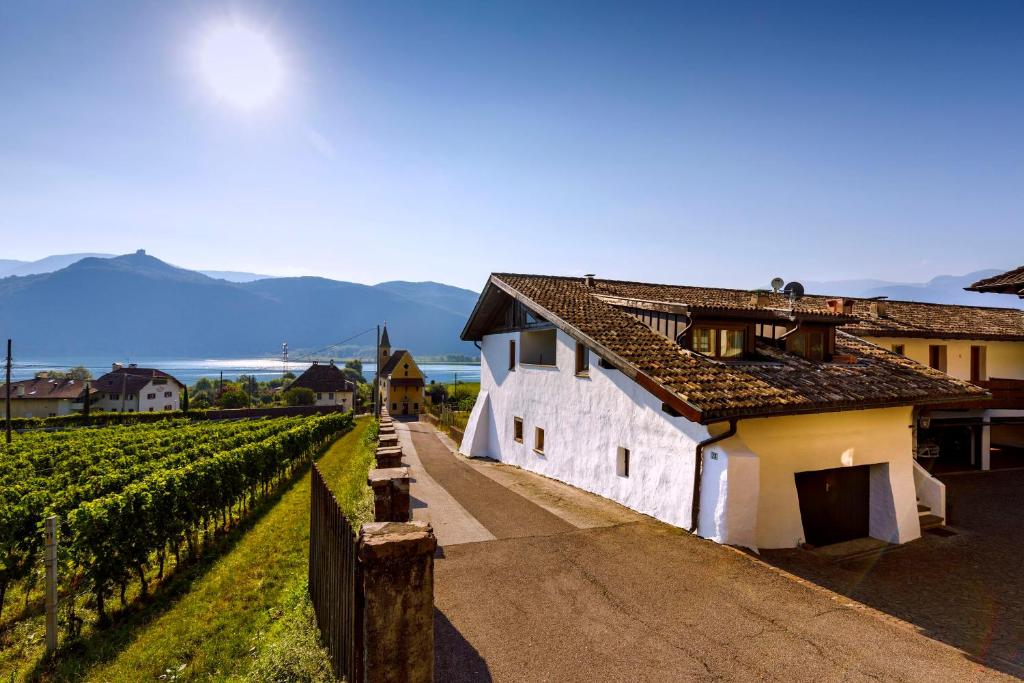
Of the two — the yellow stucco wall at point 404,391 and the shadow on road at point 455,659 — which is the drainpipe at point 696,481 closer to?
the shadow on road at point 455,659

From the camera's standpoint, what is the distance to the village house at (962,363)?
17.9 meters

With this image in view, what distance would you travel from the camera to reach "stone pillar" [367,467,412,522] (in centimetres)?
583

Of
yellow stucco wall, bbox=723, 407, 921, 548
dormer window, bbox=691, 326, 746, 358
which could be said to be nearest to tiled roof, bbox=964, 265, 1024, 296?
yellow stucco wall, bbox=723, 407, 921, 548

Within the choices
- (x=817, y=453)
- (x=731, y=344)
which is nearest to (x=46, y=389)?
(x=731, y=344)

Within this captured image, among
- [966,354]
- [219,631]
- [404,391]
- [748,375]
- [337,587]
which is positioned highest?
[966,354]

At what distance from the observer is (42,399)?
66625 millimetres

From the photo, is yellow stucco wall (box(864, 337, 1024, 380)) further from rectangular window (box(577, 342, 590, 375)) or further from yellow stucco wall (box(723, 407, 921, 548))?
rectangular window (box(577, 342, 590, 375))

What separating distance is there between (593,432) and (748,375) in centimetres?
441

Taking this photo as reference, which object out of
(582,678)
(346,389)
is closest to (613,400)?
(582,678)

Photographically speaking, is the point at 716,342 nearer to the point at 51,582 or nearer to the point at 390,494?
the point at 390,494

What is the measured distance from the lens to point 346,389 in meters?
80.9

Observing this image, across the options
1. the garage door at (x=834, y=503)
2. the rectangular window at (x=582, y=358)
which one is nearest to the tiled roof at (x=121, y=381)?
the rectangular window at (x=582, y=358)

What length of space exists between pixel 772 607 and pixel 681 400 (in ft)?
10.9

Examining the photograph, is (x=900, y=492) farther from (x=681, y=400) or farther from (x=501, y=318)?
(x=501, y=318)
